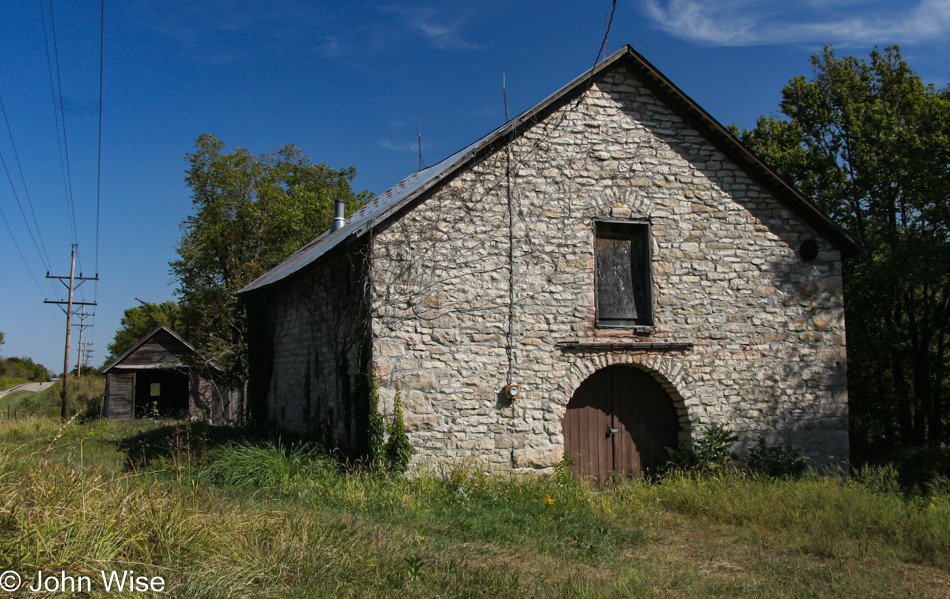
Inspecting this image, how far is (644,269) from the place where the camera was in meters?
10.4

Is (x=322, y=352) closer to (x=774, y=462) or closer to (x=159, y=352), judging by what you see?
(x=774, y=462)

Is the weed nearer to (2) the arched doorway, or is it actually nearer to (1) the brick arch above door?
(1) the brick arch above door

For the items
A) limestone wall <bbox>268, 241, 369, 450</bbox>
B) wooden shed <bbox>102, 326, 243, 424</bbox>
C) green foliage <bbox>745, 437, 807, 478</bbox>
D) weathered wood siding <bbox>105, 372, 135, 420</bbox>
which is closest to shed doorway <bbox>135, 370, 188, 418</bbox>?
wooden shed <bbox>102, 326, 243, 424</bbox>

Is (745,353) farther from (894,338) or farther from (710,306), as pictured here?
(894,338)

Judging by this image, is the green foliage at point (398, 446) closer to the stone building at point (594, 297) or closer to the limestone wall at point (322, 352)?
the stone building at point (594, 297)

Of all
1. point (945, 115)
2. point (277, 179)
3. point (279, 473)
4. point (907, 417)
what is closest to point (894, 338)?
point (907, 417)

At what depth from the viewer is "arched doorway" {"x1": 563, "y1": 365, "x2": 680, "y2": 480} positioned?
9.97 metres

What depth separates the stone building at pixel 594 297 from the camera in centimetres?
918

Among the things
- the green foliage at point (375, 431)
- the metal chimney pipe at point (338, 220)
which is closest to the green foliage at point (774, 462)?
the green foliage at point (375, 431)

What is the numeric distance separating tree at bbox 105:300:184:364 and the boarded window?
167ft

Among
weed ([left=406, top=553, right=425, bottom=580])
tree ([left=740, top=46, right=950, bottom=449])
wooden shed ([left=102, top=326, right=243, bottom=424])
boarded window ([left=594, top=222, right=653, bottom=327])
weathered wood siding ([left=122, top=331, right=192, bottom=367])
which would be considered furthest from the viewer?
weathered wood siding ([left=122, top=331, right=192, bottom=367])

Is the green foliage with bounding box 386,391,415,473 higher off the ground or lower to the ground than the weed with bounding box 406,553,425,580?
higher

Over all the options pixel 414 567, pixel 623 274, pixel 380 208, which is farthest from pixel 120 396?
pixel 414 567

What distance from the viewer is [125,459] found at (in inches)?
457
